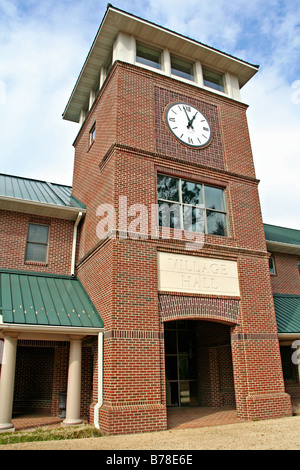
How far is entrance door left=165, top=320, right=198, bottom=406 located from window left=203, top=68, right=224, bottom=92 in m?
9.78

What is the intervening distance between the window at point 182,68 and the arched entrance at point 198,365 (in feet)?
32.0

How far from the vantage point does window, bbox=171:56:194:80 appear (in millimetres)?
14627

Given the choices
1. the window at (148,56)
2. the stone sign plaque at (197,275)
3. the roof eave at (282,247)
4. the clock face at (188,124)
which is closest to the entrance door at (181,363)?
the stone sign plaque at (197,275)

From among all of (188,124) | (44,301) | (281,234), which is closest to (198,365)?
(44,301)

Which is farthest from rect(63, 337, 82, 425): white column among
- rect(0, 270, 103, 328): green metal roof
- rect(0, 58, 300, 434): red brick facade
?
rect(0, 270, 103, 328): green metal roof

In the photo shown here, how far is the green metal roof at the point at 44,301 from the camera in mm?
10172

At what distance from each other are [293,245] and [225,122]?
7.46 metres

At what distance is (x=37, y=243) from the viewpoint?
14.1 m

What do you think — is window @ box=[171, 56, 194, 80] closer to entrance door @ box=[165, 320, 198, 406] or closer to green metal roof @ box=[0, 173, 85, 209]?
green metal roof @ box=[0, 173, 85, 209]

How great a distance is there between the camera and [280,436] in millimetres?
8500

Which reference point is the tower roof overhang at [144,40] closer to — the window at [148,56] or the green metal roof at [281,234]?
the window at [148,56]

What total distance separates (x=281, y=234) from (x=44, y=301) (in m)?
14.7
